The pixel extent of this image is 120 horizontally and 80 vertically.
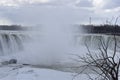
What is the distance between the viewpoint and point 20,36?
3706 cm

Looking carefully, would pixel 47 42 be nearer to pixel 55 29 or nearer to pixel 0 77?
pixel 55 29

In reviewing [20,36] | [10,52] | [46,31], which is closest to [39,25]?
[46,31]

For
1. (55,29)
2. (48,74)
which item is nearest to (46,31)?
(55,29)

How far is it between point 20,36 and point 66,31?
9758 mm

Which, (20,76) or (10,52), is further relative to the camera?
(10,52)

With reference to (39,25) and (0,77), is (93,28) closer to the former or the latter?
(39,25)

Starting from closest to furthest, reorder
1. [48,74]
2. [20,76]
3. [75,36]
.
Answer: [20,76], [48,74], [75,36]

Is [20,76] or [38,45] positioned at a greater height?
[20,76]

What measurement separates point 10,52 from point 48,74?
1636 centimetres

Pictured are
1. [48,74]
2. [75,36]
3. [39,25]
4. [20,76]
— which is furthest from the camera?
[39,25]

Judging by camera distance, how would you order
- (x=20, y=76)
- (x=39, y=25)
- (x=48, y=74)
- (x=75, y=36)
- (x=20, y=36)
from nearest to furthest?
(x=20, y=76) → (x=48, y=74) → (x=20, y=36) → (x=75, y=36) → (x=39, y=25)

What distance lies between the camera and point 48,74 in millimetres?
16953

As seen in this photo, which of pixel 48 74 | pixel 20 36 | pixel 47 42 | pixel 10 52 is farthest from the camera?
pixel 47 42

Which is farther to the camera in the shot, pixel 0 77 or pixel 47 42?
pixel 47 42
